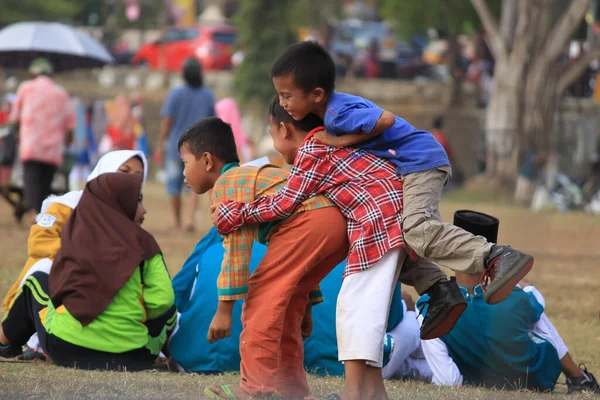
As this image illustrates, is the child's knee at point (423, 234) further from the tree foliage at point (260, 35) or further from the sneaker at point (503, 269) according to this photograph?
the tree foliage at point (260, 35)

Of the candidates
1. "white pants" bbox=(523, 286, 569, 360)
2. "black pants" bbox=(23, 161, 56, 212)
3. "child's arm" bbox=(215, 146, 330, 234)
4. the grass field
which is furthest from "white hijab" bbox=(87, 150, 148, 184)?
"black pants" bbox=(23, 161, 56, 212)

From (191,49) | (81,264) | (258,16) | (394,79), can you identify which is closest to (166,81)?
(191,49)

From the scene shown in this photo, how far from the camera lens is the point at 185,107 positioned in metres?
10.5

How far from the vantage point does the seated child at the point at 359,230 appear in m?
3.75

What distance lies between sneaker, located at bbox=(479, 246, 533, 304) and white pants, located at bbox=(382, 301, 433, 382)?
1.34 metres

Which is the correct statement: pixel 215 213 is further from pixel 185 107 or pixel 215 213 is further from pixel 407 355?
pixel 185 107

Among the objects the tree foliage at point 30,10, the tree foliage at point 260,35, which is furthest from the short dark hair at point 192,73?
the tree foliage at point 30,10

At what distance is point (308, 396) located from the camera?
393 cm

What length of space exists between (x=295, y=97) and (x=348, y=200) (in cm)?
44

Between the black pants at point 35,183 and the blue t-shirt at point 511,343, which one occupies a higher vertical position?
the blue t-shirt at point 511,343

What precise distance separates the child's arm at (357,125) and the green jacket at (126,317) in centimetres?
149

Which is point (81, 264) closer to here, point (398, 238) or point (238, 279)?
point (238, 279)

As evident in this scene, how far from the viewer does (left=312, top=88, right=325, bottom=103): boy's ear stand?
384 cm

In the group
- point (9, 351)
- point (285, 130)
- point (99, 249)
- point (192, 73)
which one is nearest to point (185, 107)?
point (192, 73)
